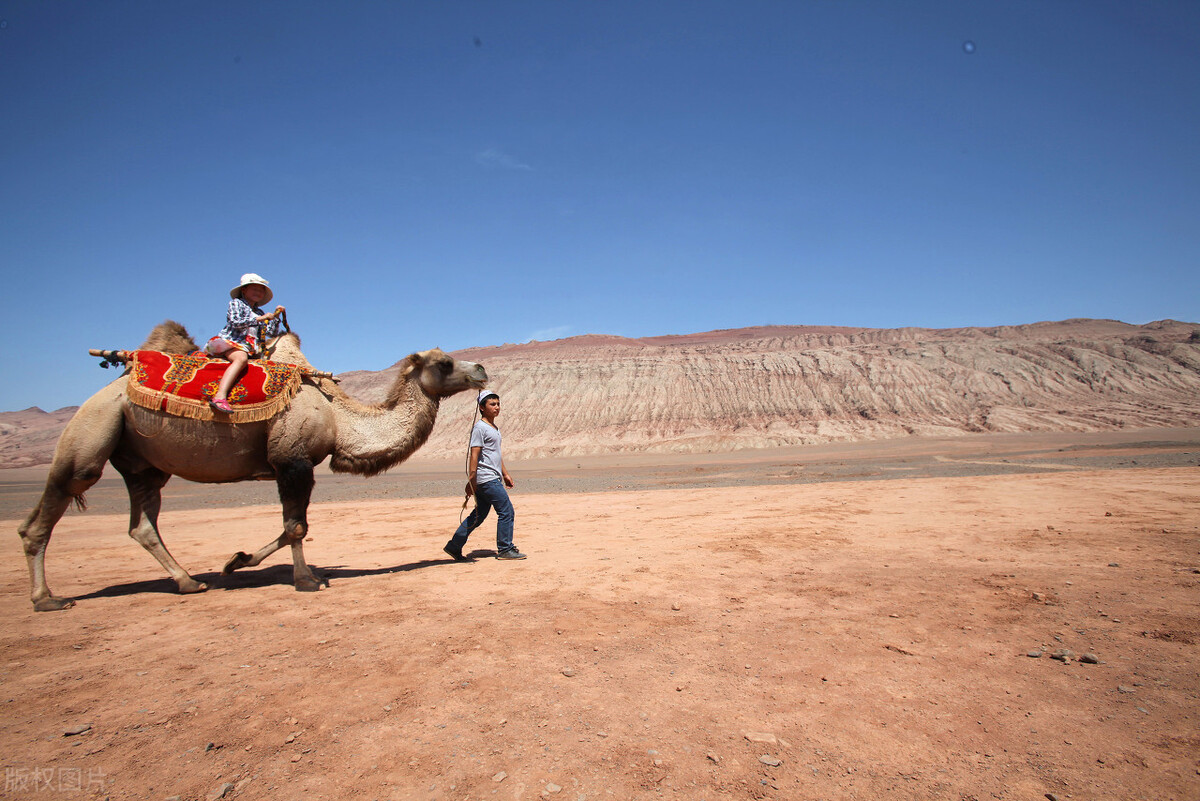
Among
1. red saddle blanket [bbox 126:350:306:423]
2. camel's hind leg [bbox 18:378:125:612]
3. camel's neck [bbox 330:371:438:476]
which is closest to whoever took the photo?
camel's hind leg [bbox 18:378:125:612]

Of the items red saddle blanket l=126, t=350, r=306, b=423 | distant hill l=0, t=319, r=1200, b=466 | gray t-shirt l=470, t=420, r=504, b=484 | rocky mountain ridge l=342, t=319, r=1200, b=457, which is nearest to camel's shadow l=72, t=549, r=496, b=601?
gray t-shirt l=470, t=420, r=504, b=484

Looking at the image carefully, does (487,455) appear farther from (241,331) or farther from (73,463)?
(73,463)

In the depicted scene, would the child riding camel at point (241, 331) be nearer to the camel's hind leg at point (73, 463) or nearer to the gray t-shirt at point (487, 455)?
the camel's hind leg at point (73, 463)

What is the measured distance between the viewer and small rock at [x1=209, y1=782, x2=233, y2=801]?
2564 millimetres

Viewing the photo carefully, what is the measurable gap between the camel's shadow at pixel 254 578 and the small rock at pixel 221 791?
148 inches

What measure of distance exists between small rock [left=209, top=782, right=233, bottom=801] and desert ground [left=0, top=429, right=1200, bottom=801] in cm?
1

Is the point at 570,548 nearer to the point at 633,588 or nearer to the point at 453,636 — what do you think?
the point at 633,588

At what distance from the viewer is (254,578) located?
6.83m

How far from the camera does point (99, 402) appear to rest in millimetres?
5703

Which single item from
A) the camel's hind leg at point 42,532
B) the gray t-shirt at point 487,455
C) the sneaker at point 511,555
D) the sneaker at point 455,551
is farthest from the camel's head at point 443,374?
the camel's hind leg at point 42,532

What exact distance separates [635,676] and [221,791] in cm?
220

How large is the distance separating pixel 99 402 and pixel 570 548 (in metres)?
5.41

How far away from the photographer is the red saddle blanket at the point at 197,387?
5.70 meters

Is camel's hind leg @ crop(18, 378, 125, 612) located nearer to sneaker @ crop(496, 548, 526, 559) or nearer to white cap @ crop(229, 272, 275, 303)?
white cap @ crop(229, 272, 275, 303)
